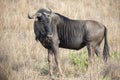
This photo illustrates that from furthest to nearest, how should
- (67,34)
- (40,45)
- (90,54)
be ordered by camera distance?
1. (40,45)
2. (67,34)
3. (90,54)

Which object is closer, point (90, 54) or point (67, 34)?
point (90, 54)

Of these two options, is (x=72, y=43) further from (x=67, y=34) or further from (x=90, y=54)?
(x=90, y=54)

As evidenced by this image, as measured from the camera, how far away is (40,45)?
1111cm

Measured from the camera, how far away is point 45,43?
897 cm

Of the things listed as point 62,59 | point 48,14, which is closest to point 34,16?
point 48,14

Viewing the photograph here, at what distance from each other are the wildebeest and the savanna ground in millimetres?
407

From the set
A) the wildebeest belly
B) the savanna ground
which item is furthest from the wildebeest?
the savanna ground

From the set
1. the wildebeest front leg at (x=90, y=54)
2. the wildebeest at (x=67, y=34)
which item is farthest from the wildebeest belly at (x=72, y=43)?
the wildebeest front leg at (x=90, y=54)

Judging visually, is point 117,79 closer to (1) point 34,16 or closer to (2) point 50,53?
(2) point 50,53

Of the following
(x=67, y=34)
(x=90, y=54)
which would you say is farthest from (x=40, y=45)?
(x=90, y=54)

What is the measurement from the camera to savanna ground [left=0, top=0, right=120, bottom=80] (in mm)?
8461

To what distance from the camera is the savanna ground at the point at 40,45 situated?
8.46 m

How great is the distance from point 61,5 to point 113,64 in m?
7.01

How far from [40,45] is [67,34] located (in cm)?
190
